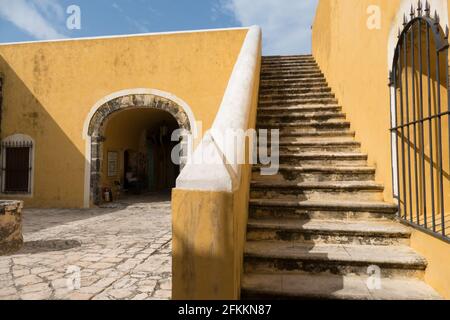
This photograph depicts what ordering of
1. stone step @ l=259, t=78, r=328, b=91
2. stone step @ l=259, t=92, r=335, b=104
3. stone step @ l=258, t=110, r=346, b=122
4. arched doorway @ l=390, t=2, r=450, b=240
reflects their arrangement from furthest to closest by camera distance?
stone step @ l=259, t=78, r=328, b=91 → stone step @ l=259, t=92, r=335, b=104 → stone step @ l=258, t=110, r=346, b=122 → arched doorway @ l=390, t=2, r=450, b=240

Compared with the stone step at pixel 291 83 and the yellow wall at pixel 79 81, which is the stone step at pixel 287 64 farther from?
the stone step at pixel 291 83

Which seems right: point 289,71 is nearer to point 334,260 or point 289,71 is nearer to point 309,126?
point 309,126

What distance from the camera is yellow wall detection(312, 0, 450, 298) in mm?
2131

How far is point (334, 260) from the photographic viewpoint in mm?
2236

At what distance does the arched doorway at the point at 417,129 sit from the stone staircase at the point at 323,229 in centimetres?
24

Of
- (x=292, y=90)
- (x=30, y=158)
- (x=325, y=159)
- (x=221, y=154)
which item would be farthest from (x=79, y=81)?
(x=221, y=154)

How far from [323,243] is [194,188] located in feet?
5.09

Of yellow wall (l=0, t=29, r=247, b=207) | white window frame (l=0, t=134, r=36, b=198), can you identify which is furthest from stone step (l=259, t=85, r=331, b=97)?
white window frame (l=0, t=134, r=36, b=198)

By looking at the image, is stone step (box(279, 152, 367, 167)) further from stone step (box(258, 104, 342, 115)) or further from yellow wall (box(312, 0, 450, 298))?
stone step (box(258, 104, 342, 115))

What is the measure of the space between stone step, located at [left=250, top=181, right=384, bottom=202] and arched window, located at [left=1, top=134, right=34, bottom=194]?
7734 mm

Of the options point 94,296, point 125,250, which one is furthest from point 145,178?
point 94,296

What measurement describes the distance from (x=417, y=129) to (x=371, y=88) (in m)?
1.01

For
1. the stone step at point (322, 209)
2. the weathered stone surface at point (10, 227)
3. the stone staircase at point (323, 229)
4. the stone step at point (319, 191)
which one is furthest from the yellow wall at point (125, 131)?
the stone step at point (322, 209)
